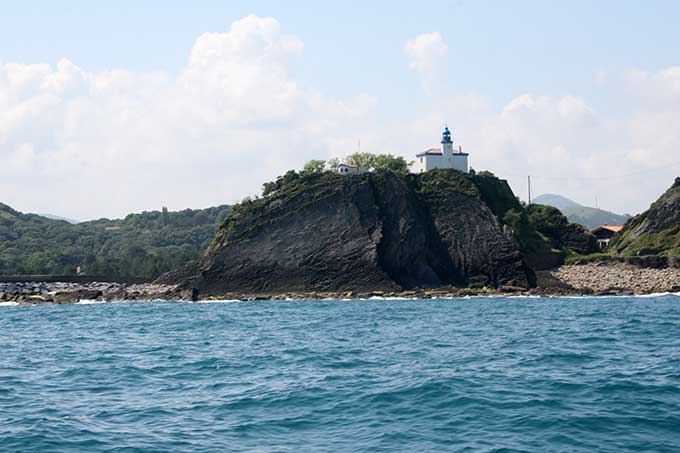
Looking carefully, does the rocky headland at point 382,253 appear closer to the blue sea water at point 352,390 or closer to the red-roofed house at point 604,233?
the red-roofed house at point 604,233

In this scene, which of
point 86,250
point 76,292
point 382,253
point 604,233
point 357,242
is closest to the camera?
point 76,292

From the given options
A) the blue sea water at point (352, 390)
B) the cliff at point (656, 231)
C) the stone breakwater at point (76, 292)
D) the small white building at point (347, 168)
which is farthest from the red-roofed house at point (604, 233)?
the blue sea water at point (352, 390)

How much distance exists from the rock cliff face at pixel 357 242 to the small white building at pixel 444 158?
31.9 feet

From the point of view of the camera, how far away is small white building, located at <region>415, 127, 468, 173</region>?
10575cm

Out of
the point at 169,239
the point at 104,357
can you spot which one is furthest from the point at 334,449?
the point at 169,239

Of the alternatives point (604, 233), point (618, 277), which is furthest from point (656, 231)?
point (604, 233)

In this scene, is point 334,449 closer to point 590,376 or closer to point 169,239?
point 590,376

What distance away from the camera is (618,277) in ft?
290

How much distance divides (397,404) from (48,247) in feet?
540

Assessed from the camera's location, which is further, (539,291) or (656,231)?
(656,231)

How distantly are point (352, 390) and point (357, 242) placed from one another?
226ft

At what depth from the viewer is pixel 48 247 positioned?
17275cm

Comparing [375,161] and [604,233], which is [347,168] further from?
[604,233]

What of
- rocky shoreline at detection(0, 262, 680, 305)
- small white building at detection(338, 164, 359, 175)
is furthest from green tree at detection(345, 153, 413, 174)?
rocky shoreline at detection(0, 262, 680, 305)
